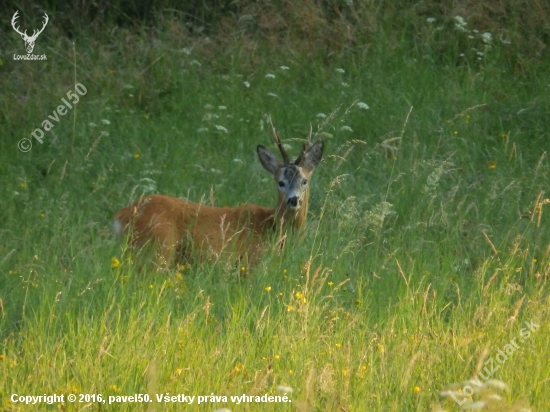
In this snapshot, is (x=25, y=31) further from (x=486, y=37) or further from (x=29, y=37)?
(x=486, y=37)

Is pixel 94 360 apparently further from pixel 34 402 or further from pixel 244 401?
pixel 244 401

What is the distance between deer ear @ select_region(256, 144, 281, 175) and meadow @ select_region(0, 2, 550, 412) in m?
0.43

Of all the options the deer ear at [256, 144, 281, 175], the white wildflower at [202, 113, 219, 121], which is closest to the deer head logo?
the white wildflower at [202, 113, 219, 121]

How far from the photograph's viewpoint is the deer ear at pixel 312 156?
759 cm

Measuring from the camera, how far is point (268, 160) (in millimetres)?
7805

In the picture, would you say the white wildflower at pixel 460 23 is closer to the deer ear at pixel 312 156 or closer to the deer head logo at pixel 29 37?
the deer ear at pixel 312 156

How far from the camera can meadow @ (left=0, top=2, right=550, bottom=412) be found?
165 inches

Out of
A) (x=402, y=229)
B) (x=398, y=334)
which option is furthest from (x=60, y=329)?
(x=402, y=229)

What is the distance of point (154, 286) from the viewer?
5.15m

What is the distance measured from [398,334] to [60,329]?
58.9 inches

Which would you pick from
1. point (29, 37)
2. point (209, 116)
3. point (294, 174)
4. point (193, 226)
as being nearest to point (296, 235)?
point (193, 226)

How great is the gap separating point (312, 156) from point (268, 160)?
1.12 ft

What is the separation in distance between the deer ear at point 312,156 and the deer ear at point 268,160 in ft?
0.77

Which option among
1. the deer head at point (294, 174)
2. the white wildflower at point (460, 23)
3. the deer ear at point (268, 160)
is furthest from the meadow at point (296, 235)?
the deer ear at point (268, 160)
